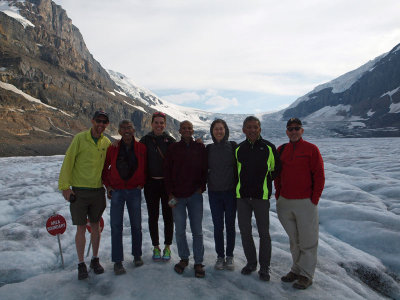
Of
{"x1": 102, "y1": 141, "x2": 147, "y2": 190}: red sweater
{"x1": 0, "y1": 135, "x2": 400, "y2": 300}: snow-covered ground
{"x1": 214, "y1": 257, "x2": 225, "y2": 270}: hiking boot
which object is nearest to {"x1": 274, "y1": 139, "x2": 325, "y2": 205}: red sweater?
{"x1": 0, "y1": 135, "x2": 400, "y2": 300}: snow-covered ground

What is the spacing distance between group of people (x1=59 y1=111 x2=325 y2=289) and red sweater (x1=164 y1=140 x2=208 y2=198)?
0.06 feet

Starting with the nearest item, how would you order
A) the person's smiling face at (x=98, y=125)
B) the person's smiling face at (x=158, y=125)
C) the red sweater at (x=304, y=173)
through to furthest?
the red sweater at (x=304, y=173)
the person's smiling face at (x=98, y=125)
the person's smiling face at (x=158, y=125)

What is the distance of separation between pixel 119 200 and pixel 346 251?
5171mm

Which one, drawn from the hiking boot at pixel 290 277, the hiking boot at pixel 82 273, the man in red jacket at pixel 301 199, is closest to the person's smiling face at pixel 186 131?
the man in red jacket at pixel 301 199

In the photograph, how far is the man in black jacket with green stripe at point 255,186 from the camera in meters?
4.27

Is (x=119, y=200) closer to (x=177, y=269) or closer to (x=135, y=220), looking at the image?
(x=135, y=220)

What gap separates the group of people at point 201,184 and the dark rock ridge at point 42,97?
1310 inches

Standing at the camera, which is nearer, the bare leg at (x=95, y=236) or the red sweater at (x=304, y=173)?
the red sweater at (x=304, y=173)

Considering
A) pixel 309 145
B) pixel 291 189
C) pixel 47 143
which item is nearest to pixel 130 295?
pixel 291 189

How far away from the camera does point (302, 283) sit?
411 cm

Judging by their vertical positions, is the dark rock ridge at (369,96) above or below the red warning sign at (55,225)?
above

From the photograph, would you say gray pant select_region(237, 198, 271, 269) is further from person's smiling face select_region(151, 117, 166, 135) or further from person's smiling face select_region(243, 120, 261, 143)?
person's smiling face select_region(151, 117, 166, 135)

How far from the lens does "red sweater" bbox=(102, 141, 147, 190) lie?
4438mm

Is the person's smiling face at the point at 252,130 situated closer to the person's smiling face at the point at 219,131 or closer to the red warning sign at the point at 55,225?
the person's smiling face at the point at 219,131
